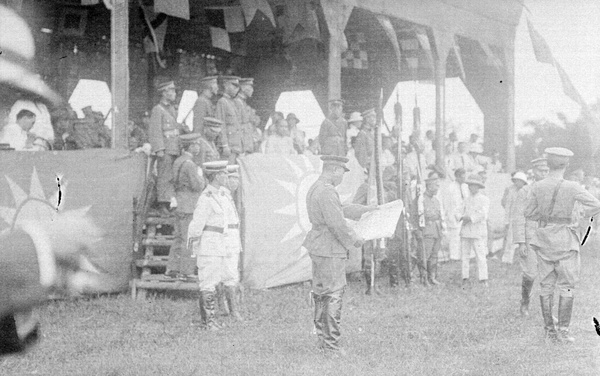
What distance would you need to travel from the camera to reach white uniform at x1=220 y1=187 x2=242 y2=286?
808cm

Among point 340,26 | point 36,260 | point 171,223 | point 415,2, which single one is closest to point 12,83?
point 36,260

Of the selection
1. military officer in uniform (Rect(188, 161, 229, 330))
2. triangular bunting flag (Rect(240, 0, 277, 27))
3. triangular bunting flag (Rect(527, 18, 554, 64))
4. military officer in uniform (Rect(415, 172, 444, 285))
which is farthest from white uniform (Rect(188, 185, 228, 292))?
triangular bunting flag (Rect(527, 18, 554, 64))

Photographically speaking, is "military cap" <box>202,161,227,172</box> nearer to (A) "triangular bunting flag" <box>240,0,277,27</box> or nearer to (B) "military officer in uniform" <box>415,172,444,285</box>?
(B) "military officer in uniform" <box>415,172,444,285</box>

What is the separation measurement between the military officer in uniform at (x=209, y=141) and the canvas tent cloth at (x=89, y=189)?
0.85 metres

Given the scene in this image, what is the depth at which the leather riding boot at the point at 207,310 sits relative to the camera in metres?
7.70

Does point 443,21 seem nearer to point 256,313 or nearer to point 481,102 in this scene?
point 481,102

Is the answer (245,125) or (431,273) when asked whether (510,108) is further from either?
(245,125)

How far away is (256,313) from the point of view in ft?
28.5

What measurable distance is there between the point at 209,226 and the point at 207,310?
88 centimetres

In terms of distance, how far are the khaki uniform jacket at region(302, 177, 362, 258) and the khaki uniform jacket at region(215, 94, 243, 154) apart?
14.6ft

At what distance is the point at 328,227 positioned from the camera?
6605 millimetres

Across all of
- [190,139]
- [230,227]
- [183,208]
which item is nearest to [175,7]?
[190,139]

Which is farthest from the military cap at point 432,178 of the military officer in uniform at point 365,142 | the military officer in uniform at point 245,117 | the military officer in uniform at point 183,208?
the military officer in uniform at point 183,208

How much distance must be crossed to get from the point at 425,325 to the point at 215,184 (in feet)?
8.98
